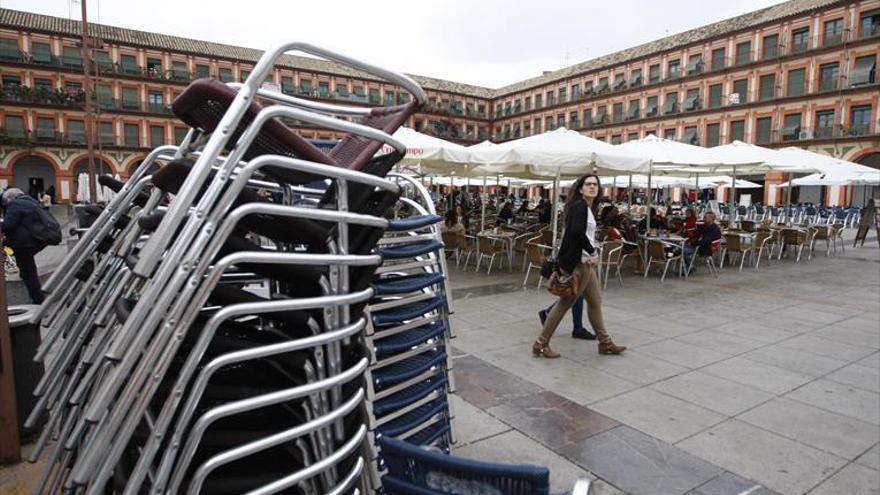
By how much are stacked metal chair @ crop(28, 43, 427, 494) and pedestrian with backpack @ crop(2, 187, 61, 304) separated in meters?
5.94

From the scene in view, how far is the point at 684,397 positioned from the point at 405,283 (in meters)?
2.91

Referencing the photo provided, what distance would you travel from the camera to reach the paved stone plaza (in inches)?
119

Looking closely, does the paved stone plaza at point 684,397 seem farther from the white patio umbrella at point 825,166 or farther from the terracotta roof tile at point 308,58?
the terracotta roof tile at point 308,58

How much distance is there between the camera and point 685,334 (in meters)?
5.86

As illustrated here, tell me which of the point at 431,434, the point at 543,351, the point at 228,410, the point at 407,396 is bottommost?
the point at 543,351

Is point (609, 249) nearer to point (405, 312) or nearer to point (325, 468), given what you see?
point (405, 312)

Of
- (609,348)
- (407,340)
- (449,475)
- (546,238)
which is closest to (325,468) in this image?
(449,475)

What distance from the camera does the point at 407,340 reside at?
2359 mm

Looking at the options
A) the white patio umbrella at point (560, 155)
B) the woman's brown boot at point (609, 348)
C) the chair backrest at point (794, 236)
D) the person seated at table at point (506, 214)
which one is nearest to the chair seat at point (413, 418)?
the woman's brown boot at point (609, 348)

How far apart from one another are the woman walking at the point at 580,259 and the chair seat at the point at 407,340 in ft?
8.38

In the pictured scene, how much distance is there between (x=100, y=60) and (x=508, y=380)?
1916 inches

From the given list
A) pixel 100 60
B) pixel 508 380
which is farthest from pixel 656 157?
pixel 100 60

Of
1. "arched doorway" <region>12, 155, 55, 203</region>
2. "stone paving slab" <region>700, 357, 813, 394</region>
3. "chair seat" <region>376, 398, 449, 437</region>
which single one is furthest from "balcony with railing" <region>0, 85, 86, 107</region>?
"stone paving slab" <region>700, 357, 813, 394</region>

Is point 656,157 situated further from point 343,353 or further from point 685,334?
point 343,353
